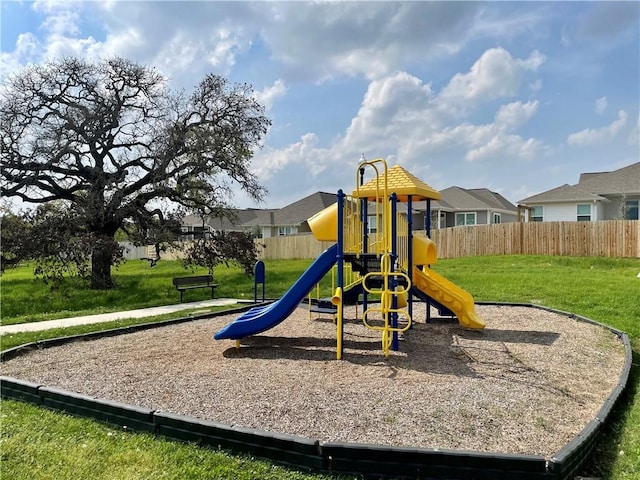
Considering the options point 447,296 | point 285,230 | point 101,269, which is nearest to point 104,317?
A: point 101,269

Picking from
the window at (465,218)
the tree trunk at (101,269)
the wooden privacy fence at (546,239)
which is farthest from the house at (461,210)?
the tree trunk at (101,269)

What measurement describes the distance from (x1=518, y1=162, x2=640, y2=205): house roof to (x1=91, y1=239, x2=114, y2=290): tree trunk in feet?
84.5

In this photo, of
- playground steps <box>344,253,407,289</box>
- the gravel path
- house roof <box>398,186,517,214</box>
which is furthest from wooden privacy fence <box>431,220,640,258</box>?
playground steps <box>344,253,407,289</box>

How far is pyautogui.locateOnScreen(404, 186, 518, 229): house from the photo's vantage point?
121 ft

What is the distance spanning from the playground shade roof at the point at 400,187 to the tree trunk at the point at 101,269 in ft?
34.5

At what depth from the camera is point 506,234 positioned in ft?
82.5

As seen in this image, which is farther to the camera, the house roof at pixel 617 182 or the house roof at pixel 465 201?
the house roof at pixel 465 201

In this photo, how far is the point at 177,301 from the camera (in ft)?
45.8

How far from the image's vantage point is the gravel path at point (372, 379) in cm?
420

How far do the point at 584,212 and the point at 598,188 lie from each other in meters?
1.63

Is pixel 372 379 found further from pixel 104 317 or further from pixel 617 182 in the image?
pixel 617 182

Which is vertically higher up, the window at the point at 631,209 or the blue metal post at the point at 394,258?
the window at the point at 631,209

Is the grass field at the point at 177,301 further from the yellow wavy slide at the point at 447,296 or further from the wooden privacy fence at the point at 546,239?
the yellow wavy slide at the point at 447,296

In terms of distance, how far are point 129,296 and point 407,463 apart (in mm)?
12986
